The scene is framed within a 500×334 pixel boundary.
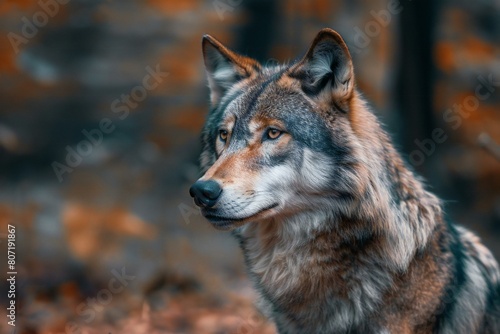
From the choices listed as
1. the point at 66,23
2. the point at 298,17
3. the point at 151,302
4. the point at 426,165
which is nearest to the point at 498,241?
the point at 426,165

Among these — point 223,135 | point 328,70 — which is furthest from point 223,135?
point 328,70

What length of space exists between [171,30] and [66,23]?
3.66 ft

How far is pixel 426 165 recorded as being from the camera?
849cm

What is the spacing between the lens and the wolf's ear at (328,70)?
416cm

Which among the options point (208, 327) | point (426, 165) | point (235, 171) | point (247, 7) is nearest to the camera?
point (235, 171)

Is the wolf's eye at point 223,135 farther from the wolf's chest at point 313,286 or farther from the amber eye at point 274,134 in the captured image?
the wolf's chest at point 313,286

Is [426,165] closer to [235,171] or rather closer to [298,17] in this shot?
[298,17]

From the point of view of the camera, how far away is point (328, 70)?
4.27 m

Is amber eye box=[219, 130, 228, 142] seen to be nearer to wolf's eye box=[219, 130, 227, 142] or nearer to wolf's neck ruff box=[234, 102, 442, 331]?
wolf's eye box=[219, 130, 227, 142]

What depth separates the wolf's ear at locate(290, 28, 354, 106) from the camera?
416 centimetres

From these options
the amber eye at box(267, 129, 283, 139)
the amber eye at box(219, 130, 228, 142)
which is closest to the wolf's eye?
the amber eye at box(219, 130, 228, 142)

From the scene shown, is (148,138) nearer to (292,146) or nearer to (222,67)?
(222,67)

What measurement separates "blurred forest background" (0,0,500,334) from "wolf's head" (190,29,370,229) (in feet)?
10.7

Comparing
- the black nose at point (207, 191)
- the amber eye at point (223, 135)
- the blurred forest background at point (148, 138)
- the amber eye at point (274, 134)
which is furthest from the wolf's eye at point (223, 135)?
the blurred forest background at point (148, 138)
